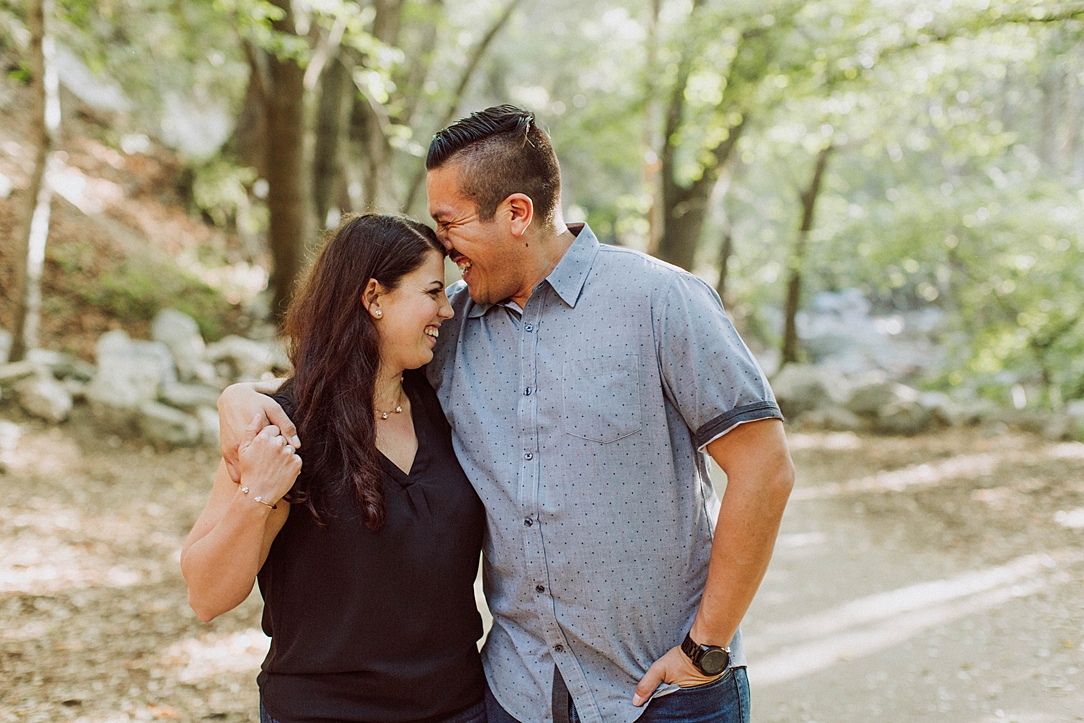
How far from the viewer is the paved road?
4414 mm

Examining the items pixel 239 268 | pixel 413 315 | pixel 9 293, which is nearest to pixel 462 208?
pixel 413 315

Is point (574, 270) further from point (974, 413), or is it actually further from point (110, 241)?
point (110, 241)

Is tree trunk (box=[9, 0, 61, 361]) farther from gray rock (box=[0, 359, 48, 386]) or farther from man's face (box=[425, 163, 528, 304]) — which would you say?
man's face (box=[425, 163, 528, 304])

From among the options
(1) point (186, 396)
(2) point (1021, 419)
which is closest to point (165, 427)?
(1) point (186, 396)

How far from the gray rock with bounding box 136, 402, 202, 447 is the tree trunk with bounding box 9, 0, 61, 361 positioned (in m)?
1.24

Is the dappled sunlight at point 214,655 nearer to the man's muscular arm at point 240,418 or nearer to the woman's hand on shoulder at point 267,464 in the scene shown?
the man's muscular arm at point 240,418

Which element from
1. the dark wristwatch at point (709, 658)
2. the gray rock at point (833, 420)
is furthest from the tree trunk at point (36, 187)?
the gray rock at point (833, 420)

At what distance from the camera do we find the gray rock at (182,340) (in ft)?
31.4

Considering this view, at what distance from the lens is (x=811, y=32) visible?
9109 mm

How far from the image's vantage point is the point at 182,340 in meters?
9.88

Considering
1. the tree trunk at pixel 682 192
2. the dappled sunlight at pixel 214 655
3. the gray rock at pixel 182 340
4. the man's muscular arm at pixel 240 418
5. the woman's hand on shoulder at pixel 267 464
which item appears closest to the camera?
→ the woman's hand on shoulder at pixel 267 464

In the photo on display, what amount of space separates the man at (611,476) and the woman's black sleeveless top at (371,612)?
0.14 meters

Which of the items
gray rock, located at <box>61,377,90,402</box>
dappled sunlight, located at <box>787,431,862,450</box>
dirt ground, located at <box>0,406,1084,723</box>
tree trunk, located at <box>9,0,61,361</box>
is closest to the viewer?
dirt ground, located at <box>0,406,1084,723</box>

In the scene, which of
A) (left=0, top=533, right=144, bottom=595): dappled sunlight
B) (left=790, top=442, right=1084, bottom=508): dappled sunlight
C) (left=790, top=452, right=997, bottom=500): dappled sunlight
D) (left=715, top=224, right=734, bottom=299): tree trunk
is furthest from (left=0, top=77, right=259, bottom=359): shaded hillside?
(left=715, top=224, right=734, bottom=299): tree trunk
